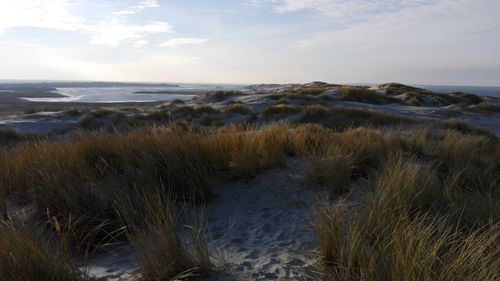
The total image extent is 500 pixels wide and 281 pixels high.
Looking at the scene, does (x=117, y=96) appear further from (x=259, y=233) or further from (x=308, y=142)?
(x=259, y=233)

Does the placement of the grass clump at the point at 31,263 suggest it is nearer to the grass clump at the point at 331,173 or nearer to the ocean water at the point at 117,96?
the grass clump at the point at 331,173

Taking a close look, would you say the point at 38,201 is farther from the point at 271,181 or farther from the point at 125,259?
the point at 271,181

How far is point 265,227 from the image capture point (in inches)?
147

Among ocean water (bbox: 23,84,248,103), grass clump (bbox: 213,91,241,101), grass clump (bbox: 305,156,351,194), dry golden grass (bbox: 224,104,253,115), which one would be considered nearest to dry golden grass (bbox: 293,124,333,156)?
grass clump (bbox: 305,156,351,194)

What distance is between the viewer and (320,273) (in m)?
2.53

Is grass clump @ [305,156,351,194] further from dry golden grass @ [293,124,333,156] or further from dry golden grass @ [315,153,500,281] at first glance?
dry golden grass @ [293,124,333,156]

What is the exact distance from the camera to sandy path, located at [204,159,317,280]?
2.90 metres

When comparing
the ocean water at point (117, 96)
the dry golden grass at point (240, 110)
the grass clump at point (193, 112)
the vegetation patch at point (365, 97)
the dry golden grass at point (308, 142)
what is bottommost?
the ocean water at point (117, 96)

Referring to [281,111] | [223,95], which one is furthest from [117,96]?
[281,111]

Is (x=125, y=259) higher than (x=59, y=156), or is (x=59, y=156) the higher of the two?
(x=59, y=156)

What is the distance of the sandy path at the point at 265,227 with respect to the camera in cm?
290

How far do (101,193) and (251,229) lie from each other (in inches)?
62.9

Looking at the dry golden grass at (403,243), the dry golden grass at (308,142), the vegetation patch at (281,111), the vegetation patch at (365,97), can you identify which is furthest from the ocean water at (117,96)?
the dry golden grass at (403,243)

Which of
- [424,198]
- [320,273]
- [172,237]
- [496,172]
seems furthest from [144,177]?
[496,172]
